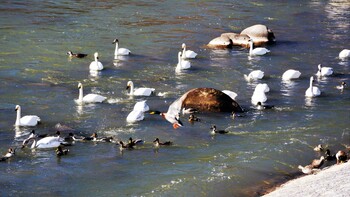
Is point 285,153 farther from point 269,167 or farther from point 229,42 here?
point 229,42

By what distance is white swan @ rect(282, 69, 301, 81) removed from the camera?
30359 mm

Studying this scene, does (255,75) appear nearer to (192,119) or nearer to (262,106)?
(262,106)

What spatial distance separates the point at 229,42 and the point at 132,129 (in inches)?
644

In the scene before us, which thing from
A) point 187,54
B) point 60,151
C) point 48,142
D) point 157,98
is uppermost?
point 187,54

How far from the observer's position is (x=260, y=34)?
130 feet

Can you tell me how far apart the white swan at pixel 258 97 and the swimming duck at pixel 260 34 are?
13.0 metres

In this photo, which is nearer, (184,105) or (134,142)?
(134,142)

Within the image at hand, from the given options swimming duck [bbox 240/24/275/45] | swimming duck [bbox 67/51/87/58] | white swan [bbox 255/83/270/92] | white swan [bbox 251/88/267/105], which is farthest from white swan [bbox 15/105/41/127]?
swimming duck [bbox 240/24/275/45]

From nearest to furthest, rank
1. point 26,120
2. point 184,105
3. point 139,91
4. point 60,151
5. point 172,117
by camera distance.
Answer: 1. point 60,151
2. point 26,120
3. point 172,117
4. point 184,105
5. point 139,91

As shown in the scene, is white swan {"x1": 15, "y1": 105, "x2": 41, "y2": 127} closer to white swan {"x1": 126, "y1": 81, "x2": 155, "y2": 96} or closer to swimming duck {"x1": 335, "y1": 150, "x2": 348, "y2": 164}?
white swan {"x1": 126, "y1": 81, "x2": 155, "y2": 96}

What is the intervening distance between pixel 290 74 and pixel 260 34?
9685 mm

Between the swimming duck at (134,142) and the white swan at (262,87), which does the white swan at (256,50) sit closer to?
the white swan at (262,87)

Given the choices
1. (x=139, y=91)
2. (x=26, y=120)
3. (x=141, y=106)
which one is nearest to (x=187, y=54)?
(x=139, y=91)

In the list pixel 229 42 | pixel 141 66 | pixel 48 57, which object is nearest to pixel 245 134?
pixel 141 66
